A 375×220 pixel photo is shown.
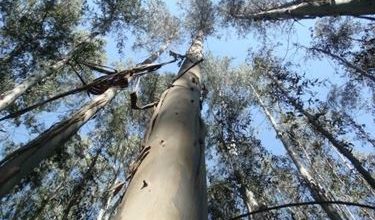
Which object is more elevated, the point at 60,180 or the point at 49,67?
the point at 49,67

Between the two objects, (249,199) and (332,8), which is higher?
(332,8)

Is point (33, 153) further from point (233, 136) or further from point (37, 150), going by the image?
point (233, 136)

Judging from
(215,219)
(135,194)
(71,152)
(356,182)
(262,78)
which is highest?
(135,194)

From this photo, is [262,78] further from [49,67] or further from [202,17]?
[49,67]

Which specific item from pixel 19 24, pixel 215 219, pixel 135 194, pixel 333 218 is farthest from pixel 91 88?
pixel 19 24

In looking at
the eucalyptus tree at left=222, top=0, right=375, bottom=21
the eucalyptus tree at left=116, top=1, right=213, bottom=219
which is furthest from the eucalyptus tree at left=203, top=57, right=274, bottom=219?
the eucalyptus tree at left=116, top=1, right=213, bottom=219

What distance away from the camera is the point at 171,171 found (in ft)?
3.99

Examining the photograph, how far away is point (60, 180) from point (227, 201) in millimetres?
6569

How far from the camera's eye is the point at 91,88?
1.74 meters

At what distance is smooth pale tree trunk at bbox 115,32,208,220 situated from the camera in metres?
1.04

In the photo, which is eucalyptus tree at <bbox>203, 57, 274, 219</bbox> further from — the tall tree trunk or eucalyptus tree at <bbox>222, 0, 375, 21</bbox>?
the tall tree trunk

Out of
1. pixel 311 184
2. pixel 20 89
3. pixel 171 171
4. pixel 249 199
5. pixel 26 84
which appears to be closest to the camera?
pixel 171 171

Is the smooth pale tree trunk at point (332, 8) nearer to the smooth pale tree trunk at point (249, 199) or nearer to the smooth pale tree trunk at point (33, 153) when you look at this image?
the smooth pale tree trunk at point (249, 199)

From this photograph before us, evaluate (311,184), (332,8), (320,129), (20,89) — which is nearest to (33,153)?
(332,8)
